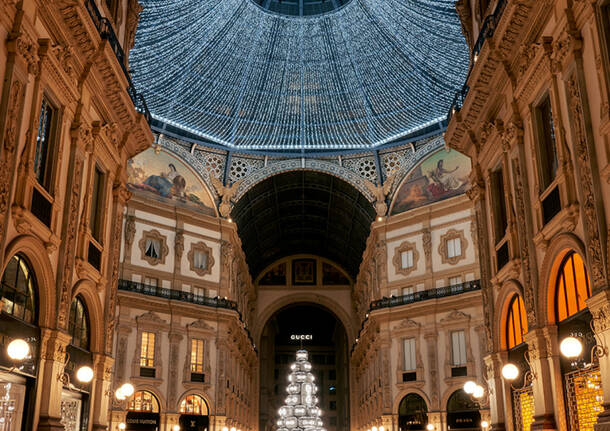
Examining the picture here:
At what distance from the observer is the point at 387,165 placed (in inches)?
1767

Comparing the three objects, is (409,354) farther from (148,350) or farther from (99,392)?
(99,392)

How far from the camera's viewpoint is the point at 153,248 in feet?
132

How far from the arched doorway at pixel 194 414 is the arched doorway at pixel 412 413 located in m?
11.7

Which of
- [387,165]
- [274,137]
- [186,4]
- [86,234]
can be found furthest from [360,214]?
[86,234]

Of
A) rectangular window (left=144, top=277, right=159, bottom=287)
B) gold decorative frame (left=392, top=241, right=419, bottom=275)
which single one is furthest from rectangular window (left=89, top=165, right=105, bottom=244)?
gold decorative frame (left=392, top=241, right=419, bottom=275)

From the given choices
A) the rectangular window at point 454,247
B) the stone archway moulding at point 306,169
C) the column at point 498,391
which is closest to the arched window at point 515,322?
the column at point 498,391

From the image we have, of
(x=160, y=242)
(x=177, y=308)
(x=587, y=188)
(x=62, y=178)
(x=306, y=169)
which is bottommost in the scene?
(x=587, y=188)

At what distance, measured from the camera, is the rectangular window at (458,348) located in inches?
1508

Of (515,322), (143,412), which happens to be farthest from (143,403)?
(515,322)

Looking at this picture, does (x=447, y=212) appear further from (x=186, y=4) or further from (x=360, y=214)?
(x=186, y=4)

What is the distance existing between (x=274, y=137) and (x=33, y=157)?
31.9 meters

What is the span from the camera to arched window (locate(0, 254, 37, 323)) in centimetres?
1329

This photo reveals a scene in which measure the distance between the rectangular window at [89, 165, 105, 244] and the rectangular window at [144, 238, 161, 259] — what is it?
66.3ft

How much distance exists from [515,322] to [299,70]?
28434 mm
